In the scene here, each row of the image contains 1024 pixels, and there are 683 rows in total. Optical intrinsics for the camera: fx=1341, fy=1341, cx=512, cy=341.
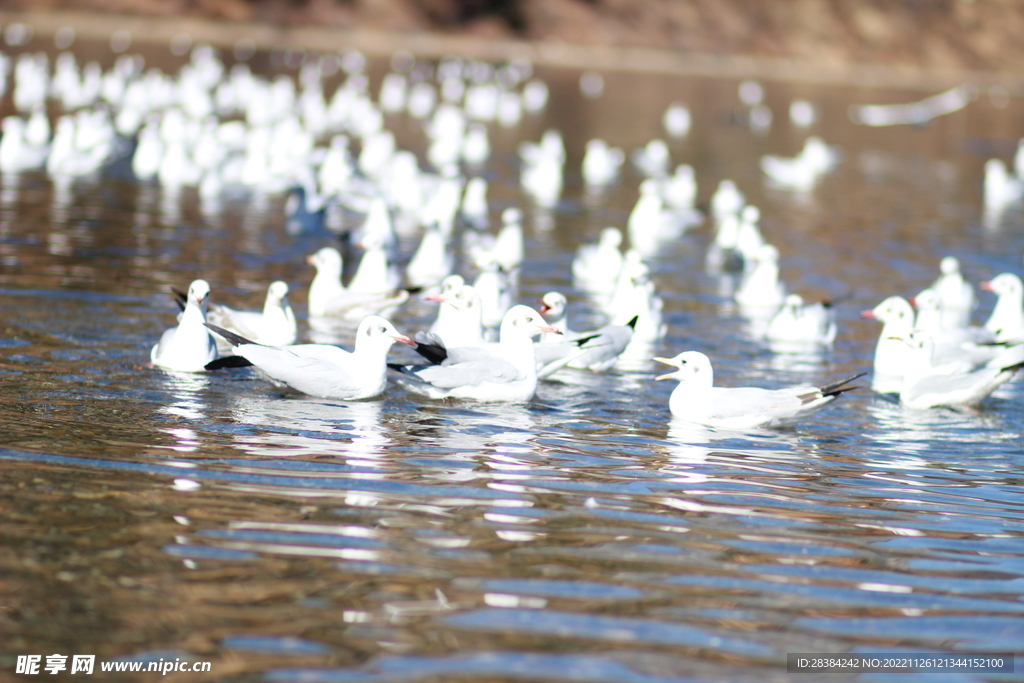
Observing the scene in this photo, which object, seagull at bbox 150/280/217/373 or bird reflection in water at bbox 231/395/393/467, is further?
seagull at bbox 150/280/217/373

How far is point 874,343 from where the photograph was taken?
16078 millimetres

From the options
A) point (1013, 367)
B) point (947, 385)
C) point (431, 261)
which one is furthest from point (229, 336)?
point (431, 261)

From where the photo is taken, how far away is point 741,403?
1111 cm

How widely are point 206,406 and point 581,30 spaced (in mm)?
71568

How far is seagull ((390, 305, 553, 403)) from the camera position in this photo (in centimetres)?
1136

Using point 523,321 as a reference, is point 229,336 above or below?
below

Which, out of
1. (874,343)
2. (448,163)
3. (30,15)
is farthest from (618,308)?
(30,15)

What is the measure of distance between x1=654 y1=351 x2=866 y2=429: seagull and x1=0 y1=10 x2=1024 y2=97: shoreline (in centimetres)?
5352

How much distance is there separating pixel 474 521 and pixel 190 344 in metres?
4.37

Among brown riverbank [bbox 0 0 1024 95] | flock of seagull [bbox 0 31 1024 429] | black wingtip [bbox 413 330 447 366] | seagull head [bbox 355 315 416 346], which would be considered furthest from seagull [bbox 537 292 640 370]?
brown riverbank [bbox 0 0 1024 95]

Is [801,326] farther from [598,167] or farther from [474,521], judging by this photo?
[598,167]

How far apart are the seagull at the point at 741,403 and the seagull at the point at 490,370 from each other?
129 centimetres

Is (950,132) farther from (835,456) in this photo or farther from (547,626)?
Answer: (547,626)

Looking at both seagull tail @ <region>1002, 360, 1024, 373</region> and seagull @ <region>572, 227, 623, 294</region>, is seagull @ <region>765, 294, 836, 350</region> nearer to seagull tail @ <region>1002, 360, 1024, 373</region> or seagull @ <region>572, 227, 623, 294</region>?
seagull tail @ <region>1002, 360, 1024, 373</region>
